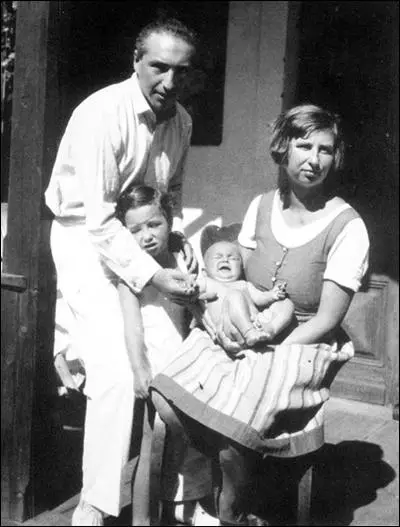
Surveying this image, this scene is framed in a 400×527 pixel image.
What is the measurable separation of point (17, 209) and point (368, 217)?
2452mm

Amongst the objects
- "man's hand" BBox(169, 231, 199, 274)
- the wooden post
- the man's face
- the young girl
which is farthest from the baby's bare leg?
the wooden post

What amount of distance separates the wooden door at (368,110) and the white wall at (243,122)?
0.14 meters

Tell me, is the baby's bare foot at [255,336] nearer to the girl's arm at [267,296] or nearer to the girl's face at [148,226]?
the girl's arm at [267,296]

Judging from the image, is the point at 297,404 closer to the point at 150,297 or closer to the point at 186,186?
the point at 150,297

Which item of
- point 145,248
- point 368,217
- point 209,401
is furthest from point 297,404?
point 368,217

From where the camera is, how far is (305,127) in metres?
2.54

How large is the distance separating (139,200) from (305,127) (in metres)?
0.63

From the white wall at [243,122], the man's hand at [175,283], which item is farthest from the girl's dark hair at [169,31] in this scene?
the white wall at [243,122]

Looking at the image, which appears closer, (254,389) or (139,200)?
(254,389)

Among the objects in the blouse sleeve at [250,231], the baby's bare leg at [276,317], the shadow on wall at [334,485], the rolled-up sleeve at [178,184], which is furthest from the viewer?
the shadow on wall at [334,485]

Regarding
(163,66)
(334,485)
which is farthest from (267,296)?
(334,485)

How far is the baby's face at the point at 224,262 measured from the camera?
8.79 ft

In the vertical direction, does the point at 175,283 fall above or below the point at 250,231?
below

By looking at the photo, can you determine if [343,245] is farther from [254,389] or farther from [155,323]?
[155,323]
